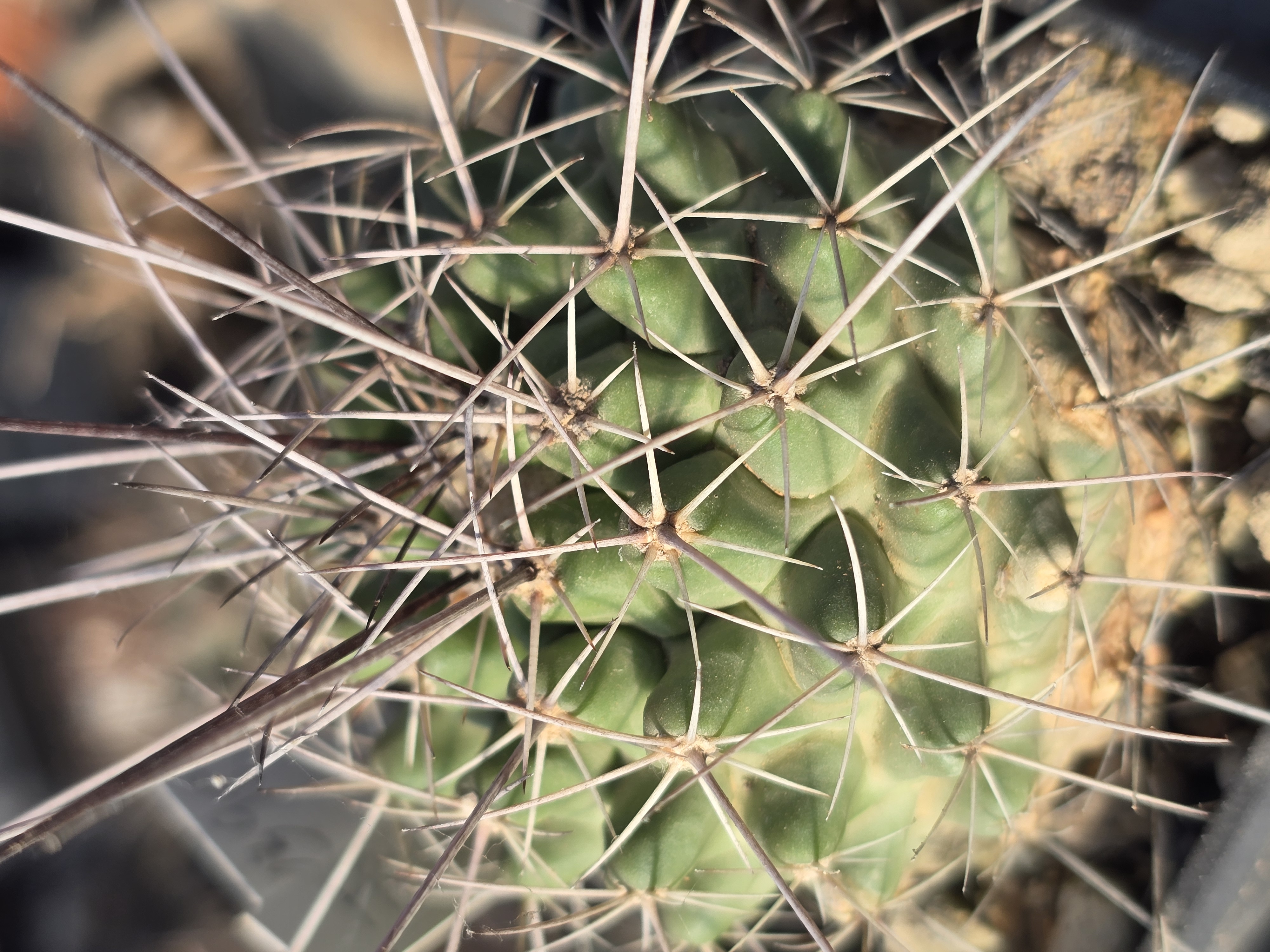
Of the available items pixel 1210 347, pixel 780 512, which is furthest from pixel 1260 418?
pixel 780 512

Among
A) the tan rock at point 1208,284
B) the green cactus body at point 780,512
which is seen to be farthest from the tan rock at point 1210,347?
the green cactus body at point 780,512

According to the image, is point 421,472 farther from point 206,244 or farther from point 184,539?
point 206,244

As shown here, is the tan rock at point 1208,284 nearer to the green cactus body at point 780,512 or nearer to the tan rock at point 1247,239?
the tan rock at point 1247,239

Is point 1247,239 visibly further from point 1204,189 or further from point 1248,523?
point 1248,523

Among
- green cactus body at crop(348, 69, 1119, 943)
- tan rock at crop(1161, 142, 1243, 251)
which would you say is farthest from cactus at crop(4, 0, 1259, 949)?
tan rock at crop(1161, 142, 1243, 251)

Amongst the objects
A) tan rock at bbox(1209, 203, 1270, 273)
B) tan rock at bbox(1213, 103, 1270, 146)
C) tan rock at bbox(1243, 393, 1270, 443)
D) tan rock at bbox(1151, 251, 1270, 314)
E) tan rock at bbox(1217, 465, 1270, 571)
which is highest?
tan rock at bbox(1213, 103, 1270, 146)

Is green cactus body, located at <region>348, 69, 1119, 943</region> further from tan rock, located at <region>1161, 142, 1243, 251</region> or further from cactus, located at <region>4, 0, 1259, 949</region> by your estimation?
tan rock, located at <region>1161, 142, 1243, 251</region>
